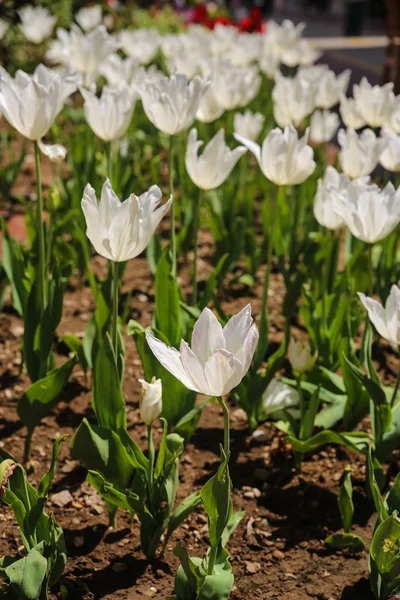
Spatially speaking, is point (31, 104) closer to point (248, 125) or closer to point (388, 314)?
point (388, 314)

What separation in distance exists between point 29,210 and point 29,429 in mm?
1291

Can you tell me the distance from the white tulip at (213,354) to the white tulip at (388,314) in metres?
0.44

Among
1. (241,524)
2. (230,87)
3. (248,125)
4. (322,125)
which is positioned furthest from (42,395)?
(322,125)

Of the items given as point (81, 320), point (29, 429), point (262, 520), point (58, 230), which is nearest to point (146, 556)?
point (262, 520)

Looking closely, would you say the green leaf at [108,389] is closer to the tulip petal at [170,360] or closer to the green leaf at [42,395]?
the green leaf at [42,395]

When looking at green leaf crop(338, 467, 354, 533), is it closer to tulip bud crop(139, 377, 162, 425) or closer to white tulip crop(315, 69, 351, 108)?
tulip bud crop(139, 377, 162, 425)

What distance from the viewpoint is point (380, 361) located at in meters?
3.02

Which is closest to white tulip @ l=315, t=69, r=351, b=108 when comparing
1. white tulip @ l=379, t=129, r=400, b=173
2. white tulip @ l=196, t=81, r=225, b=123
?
white tulip @ l=196, t=81, r=225, b=123

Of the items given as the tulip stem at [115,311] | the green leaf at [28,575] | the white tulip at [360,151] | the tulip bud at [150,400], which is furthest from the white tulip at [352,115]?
the green leaf at [28,575]

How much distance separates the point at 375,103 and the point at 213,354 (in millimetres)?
1917

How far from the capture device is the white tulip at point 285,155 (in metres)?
2.28

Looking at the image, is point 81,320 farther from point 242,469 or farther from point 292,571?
point 292,571

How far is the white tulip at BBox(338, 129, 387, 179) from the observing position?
2619 millimetres

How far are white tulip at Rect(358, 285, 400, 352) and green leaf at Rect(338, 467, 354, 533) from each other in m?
0.36
